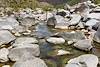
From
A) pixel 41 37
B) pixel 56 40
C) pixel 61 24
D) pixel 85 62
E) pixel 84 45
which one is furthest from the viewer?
pixel 61 24

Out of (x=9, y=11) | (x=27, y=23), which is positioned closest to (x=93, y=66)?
(x=27, y=23)

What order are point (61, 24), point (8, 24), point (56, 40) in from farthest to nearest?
point (61, 24)
point (8, 24)
point (56, 40)

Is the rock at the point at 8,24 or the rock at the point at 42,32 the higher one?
the rock at the point at 8,24

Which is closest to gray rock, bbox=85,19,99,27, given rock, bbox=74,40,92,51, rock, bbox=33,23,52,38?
rock, bbox=33,23,52,38

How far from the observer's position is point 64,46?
6.02 meters

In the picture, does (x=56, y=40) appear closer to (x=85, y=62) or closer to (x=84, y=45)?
(x=84, y=45)

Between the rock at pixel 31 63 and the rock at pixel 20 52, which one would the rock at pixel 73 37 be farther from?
the rock at pixel 31 63

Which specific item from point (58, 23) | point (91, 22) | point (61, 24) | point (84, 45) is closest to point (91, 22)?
point (91, 22)

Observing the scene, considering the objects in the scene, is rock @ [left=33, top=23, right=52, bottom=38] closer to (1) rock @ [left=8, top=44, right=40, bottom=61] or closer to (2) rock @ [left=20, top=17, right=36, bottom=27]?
(2) rock @ [left=20, top=17, right=36, bottom=27]

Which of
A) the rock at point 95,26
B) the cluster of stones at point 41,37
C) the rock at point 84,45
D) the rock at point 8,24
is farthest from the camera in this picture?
the rock at point 8,24

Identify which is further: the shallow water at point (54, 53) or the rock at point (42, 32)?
the rock at point (42, 32)

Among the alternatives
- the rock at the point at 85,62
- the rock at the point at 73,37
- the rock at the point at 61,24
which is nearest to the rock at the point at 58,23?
the rock at the point at 61,24

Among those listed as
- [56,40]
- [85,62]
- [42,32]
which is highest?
[85,62]

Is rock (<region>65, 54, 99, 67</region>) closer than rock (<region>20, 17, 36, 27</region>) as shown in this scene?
Yes
